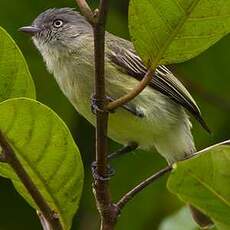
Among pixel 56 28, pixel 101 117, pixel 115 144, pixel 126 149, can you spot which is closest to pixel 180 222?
pixel 126 149

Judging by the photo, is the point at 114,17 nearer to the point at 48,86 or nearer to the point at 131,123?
the point at 48,86

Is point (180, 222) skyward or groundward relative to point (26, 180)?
groundward

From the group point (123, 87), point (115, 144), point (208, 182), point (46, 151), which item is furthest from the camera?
point (115, 144)

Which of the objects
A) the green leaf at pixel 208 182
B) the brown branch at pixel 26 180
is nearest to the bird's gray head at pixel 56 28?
the brown branch at pixel 26 180

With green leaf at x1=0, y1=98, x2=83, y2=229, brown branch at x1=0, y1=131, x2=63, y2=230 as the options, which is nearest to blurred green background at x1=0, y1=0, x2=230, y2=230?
green leaf at x1=0, y1=98, x2=83, y2=229

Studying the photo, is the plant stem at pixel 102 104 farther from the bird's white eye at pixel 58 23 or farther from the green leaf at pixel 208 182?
the bird's white eye at pixel 58 23

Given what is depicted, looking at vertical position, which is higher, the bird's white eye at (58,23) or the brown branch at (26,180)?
the brown branch at (26,180)

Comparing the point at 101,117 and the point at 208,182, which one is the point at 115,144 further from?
the point at 208,182
